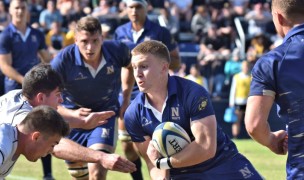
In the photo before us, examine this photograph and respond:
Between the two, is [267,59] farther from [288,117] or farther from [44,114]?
[44,114]

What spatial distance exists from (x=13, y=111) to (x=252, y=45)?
17.3 metres

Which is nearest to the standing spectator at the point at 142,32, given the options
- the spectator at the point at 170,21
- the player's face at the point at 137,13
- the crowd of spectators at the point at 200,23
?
the player's face at the point at 137,13

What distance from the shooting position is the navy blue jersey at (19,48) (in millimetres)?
11688

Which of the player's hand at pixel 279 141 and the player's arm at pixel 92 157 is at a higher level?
the player's hand at pixel 279 141

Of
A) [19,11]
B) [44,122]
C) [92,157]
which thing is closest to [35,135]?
[44,122]

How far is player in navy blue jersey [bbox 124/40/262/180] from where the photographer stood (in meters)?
6.51

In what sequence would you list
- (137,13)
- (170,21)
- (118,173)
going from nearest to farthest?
(137,13)
(118,173)
(170,21)

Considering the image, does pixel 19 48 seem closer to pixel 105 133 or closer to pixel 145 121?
pixel 105 133

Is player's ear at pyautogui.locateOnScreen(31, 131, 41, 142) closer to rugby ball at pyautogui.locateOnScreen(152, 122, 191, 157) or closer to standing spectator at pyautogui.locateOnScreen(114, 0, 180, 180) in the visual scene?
rugby ball at pyautogui.locateOnScreen(152, 122, 191, 157)

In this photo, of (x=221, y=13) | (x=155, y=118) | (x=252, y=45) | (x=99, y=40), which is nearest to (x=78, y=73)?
(x=99, y=40)

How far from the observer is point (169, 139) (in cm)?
620

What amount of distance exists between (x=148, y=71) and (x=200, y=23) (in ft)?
58.6

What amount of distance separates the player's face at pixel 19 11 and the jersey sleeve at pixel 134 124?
5.47m

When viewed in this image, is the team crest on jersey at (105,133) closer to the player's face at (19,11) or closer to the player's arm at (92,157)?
the player's arm at (92,157)
